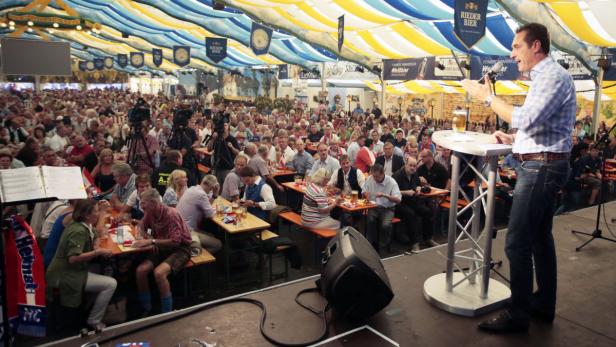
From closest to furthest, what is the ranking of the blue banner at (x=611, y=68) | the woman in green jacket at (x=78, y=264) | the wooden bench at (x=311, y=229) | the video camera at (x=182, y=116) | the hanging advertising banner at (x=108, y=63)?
1. the woman in green jacket at (x=78, y=264)
2. the wooden bench at (x=311, y=229)
3. the video camera at (x=182, y=116)
4. the blue banner at (x=611, y=68)
5. the hanging advertising banner at (x=108, y=63)

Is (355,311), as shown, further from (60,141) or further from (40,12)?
(40,12)

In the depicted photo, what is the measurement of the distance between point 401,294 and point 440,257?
0.71 meters

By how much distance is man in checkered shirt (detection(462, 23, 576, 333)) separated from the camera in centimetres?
187

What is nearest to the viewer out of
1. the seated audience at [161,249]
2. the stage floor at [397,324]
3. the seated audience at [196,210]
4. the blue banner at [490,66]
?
the stage floor at [397,324]

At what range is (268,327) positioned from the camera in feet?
7.09

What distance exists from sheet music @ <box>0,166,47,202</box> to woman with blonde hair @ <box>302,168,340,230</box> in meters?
3.26

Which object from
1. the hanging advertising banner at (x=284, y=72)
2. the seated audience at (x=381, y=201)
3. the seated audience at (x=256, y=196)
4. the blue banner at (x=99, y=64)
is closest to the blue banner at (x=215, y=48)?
the hanging advertising banner at (x=284, y=72)

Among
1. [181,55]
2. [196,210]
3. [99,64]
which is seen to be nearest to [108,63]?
[99,64]

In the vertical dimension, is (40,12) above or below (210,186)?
above

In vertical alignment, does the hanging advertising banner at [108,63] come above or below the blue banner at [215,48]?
above

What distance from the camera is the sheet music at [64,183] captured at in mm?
1916

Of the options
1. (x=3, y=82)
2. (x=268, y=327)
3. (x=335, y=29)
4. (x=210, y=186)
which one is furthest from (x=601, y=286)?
(x=3, y=82)

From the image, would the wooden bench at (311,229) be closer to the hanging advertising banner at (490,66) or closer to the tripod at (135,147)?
the tripod at (135,147)

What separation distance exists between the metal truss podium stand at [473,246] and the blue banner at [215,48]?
13.3m
